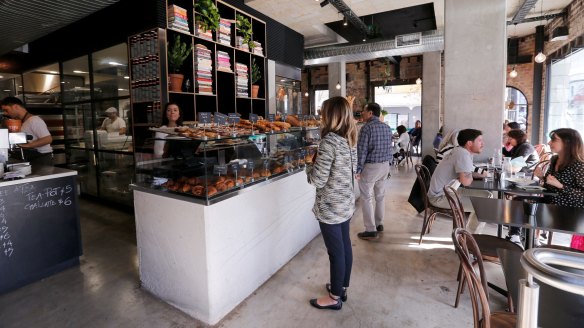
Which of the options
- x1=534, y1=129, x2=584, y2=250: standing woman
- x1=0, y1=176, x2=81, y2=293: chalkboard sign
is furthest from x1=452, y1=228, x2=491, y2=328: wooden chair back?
x1=0, y1=176, x2=81, y2=293: chalkboard sign

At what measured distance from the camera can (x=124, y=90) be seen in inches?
176

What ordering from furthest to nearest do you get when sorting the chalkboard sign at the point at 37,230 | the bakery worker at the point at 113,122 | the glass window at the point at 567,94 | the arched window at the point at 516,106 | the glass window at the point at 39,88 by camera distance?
the arched window at the point at 516,106 → the glass window at the point at 39,88 → the glass window at the point at 567,94 → the bakery worker at the point at 113,122 → the chalkboard sign at the point at 37,230

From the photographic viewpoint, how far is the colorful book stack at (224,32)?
4457 mm

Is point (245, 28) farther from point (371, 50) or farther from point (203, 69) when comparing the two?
point (371, 50)

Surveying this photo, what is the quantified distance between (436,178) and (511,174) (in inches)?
30.7

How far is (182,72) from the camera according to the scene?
4234 mm

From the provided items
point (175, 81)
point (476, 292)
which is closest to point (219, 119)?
point (175, 81)

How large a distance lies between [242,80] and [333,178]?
3.08 m

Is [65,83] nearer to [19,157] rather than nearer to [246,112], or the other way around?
[19,157]

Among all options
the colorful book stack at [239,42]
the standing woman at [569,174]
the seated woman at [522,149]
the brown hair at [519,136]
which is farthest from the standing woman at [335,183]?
the brown hair at [519,136]

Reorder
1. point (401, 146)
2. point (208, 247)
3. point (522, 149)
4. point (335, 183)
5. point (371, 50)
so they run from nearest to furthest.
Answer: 1. point (208, 247)
2. point (335, 183)
3. point (522, 149)
4. point (371, 50)
5. point (401, 146)

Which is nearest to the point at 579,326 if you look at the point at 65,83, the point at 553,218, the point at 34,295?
the point at 553,218

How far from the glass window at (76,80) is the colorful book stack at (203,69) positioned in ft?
7.03

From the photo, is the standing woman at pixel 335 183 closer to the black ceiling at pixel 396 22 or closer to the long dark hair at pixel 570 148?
the long dark hair at pixel 570 148
